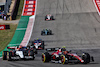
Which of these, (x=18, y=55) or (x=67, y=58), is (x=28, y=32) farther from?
(x=67, y=58)

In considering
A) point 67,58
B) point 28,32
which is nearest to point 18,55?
point 67,58

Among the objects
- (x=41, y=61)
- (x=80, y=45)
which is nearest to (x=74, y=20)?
(x=80, y=45)

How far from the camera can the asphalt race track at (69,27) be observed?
22.8m

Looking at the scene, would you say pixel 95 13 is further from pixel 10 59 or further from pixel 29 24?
pixel 10 59

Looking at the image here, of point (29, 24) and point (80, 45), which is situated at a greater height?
point (29, 24)

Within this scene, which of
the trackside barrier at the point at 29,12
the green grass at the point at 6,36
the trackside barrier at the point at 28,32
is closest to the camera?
the trackside barrier at the point at 28,32

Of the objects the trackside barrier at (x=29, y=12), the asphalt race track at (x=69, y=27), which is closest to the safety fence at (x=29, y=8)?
the trackside barrier at (x=29, y=12)

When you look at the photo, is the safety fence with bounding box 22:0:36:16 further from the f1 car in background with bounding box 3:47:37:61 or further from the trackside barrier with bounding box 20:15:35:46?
the f1 car in background with bounding box 3:47:37:61

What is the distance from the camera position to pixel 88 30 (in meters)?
38.4

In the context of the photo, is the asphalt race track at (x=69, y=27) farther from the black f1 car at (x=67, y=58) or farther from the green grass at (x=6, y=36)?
the green grass at (x=6, y=36)

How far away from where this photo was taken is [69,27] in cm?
4031

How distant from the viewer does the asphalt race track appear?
2284cm

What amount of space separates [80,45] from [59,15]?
17.8m

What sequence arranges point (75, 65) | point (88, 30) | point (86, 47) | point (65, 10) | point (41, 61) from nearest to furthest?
point (75, 65)
point (41, 61)
point (86, 47)
point (88, 30)
point (65, 10)
